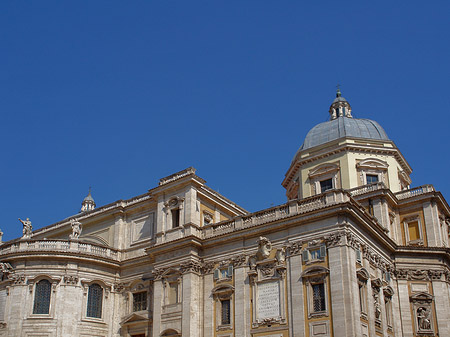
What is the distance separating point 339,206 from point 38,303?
20.6m

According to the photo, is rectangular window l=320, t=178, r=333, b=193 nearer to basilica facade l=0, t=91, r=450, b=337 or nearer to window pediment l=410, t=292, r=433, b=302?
basilica facade l=0, t=91, r=450, b=337

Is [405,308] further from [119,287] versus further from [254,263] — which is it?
[119,287]

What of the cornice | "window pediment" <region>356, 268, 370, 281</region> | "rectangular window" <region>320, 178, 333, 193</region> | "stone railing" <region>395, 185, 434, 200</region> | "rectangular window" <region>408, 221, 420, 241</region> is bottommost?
"window pediment" <region>356, 268, 370, 281</region>

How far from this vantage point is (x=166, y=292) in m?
35.7

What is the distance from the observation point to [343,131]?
4491 cm

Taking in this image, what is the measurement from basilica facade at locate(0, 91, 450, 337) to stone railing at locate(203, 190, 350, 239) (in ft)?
0.22

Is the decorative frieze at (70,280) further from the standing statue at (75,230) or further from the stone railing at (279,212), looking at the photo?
the stone railing at (279,212)

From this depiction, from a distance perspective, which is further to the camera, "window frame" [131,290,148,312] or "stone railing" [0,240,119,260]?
"stone railing" [0,240,119,260]

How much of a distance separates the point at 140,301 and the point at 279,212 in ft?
39.0

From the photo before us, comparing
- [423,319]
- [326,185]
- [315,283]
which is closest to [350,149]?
[326,185]

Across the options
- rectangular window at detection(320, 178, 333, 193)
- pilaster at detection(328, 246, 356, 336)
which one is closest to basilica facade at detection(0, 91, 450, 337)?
pilaster at detection(328, 246, 356, 336)

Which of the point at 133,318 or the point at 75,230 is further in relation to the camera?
the point at 75,230

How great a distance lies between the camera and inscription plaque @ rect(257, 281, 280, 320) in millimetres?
31297

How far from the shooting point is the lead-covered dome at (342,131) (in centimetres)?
4484
